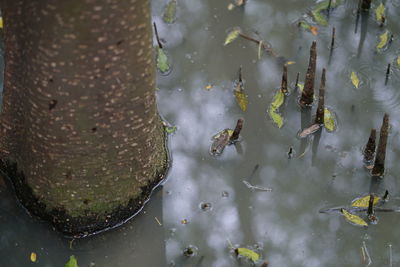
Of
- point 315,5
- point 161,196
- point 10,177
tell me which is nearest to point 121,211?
point 161,196

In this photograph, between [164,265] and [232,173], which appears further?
[232,173]

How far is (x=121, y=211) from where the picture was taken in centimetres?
382

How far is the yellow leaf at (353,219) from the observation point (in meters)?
3.85

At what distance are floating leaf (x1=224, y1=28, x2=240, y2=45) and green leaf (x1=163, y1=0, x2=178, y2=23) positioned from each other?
0.40 metres

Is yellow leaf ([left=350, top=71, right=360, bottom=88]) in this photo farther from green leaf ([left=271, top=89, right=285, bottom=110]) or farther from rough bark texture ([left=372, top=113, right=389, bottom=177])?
Answer: rough bark texture ([left=372, top=113, right=389, bottom=177])

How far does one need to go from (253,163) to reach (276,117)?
1.22 feet

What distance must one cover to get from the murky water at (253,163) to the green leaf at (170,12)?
4cm

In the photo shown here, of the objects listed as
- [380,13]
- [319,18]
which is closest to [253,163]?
[319,18]

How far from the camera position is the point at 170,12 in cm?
483

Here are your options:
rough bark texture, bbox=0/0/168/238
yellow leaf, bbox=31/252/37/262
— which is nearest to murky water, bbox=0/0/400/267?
yellow leaf, bbox=31/252/37/262

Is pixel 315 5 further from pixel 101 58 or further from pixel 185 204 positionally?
pixel 101 58

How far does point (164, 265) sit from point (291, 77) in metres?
1.52

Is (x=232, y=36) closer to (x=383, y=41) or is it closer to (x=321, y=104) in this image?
(x=321, y=104)

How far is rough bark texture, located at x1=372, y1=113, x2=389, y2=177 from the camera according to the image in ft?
12.3
